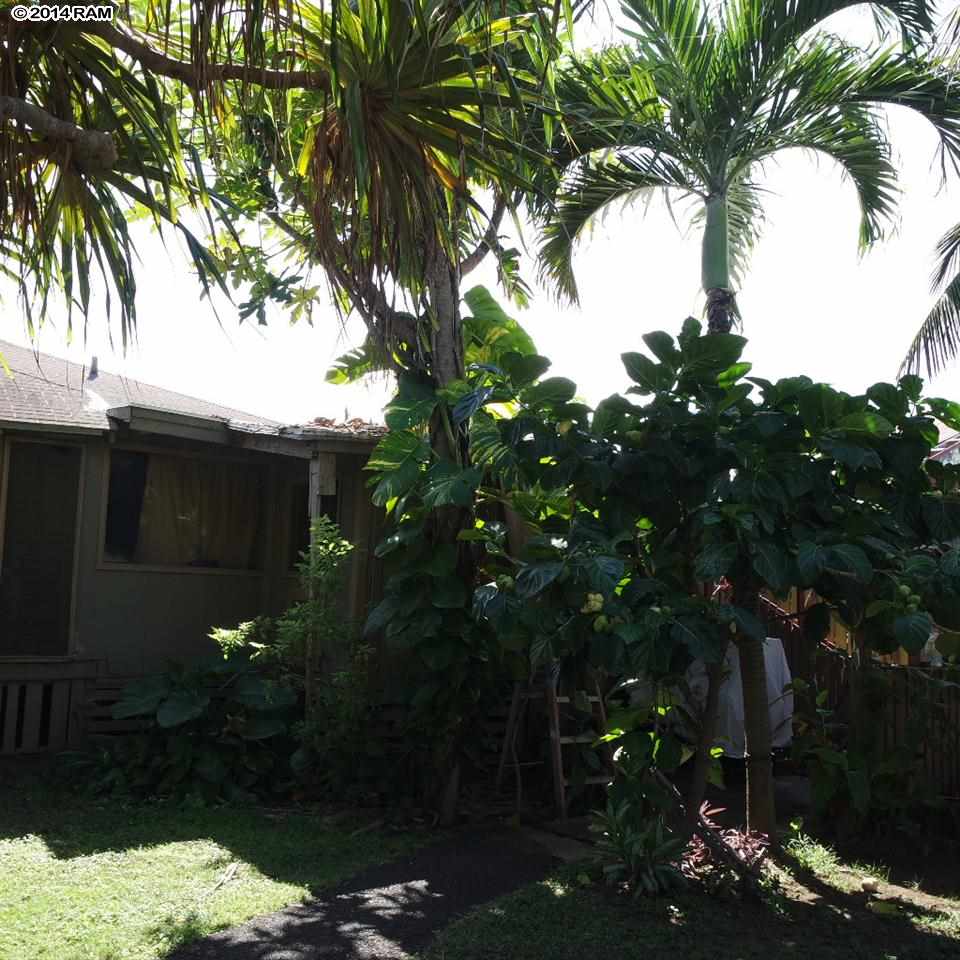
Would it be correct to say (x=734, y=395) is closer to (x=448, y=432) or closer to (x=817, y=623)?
(x=817, y=623)

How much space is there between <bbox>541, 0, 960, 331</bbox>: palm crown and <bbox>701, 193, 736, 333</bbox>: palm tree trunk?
0.01 m

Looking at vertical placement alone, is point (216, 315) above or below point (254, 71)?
below

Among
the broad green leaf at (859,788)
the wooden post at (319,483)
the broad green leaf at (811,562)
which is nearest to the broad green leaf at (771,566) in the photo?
the broad green leaf at (811,562)

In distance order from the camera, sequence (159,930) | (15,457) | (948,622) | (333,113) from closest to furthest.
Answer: (333,113)
(159,930)
(948,622)
(15,457)

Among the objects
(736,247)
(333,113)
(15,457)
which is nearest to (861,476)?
(333,113)

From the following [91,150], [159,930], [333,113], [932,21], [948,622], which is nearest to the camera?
[91,150]

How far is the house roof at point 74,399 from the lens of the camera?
35.2 ft

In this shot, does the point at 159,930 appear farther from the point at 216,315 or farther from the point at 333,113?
the point at 333,113

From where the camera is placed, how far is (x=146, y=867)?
22.4ft

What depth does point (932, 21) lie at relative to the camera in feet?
28.6

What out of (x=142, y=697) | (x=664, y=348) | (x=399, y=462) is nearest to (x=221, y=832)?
(x=142, y=697)

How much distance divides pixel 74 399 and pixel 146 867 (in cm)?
651

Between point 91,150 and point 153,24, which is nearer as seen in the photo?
point 91,150

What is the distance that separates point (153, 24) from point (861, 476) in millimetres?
4440
